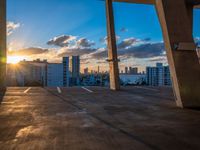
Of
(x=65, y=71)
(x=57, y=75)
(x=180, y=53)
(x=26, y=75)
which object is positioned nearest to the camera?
(x=180, y=53)

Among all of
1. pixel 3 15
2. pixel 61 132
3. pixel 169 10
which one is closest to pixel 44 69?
pixel 3 15

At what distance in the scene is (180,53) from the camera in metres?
7.79

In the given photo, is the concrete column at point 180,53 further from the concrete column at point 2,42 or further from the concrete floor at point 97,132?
the concrete column at point 2,42

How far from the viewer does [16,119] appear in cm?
546

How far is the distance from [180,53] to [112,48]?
7.04 meters

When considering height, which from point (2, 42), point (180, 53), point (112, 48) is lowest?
point (180, 53)

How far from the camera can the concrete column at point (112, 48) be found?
47.7 ft

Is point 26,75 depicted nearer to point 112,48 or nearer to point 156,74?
point 112,48

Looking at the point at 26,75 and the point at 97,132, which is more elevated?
the point at 26,75

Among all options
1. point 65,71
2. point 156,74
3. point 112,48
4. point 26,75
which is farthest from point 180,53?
point 65,71

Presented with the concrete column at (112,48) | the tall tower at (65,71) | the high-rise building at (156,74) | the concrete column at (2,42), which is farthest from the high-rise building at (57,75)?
the concrete column at (2,42)

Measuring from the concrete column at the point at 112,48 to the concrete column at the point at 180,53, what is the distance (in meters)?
6.63

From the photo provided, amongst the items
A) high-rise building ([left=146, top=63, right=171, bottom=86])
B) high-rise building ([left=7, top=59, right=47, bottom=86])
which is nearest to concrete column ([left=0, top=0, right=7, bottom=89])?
high-rise building ([left=7, top=59, right=47, bottom=86])

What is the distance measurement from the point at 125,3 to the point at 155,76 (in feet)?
56.4
